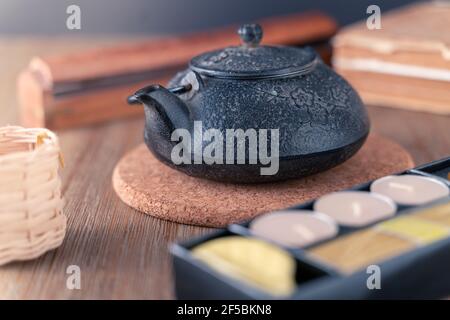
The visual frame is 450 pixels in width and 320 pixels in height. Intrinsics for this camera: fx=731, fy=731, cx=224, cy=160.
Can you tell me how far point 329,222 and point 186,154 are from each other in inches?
12.1

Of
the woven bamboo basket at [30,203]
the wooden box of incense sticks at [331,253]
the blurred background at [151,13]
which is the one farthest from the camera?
the blurred background at [151,13]

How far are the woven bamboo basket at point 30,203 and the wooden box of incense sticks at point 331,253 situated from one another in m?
0.23

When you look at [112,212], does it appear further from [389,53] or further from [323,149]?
[389,53]

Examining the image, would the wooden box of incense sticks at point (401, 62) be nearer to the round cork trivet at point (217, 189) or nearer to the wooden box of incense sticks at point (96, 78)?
the wooden box of incense sticks at point (96, 78)

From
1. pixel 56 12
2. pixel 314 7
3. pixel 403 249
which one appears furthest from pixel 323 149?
pixel 56 12

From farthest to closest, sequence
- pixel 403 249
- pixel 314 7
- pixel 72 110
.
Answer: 1. pixel 314 7
2. pixel 72 110
3. pixel 403 249

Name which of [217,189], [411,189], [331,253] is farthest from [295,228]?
[217,189]

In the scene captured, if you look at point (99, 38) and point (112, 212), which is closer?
point (112, 212)

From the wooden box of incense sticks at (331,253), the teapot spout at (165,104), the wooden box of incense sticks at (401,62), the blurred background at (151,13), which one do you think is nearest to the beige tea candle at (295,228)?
the wooden box of incense sticks at (331,253)

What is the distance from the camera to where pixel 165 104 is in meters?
1.10

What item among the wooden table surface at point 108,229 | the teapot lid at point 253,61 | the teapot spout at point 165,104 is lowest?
the wooden table surface at point 108,229

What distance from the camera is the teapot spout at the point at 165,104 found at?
109 cm

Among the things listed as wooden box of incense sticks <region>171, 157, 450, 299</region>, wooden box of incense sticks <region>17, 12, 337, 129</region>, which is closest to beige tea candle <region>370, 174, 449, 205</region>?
wooden box of incense sticks <region>171, 157, 450, 299</region>

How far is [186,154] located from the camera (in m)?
1.10
